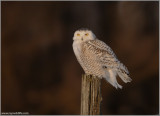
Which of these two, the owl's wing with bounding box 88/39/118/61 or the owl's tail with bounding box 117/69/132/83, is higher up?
the owl's wing with bounding box 88/39/118/61

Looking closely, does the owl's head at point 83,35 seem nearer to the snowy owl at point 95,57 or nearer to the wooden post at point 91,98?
the snowy owl at point 95,57

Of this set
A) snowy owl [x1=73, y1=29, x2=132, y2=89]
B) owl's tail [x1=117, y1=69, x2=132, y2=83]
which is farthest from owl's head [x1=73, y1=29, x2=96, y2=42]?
owl's tail [x1=117, y1=69, x2=132, y2=83]

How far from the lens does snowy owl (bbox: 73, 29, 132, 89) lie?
5.25 meters

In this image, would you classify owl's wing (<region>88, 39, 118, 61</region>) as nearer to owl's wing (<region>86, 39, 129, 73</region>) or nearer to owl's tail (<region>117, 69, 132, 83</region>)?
owl's wing (<region>86, 39, 129, 73</region>)

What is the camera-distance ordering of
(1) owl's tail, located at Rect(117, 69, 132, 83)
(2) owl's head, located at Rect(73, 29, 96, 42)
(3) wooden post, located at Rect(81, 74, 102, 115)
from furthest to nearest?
(2) owl's head, located at Rect(73, 29, 96, 42) → (1) owl's tail, located at Rect(117, 69, 132, 83) → (3) wooden post, located at Rect(81, 74, 102, 115)

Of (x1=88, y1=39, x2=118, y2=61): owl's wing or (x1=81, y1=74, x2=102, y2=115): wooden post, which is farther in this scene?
(x1=88, y1=39, x2=118, y2=61): owl's wing

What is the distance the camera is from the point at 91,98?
4316 millimetres

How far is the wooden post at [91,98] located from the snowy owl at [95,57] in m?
0.88

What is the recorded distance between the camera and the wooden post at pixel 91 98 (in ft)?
14.1

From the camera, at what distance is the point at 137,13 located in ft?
29.9

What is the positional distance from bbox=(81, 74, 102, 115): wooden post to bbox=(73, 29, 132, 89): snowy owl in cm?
88

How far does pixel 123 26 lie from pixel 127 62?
75 centimetres

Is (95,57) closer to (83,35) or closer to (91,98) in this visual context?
(83,35)

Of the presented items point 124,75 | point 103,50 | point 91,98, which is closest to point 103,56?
point 103,50
